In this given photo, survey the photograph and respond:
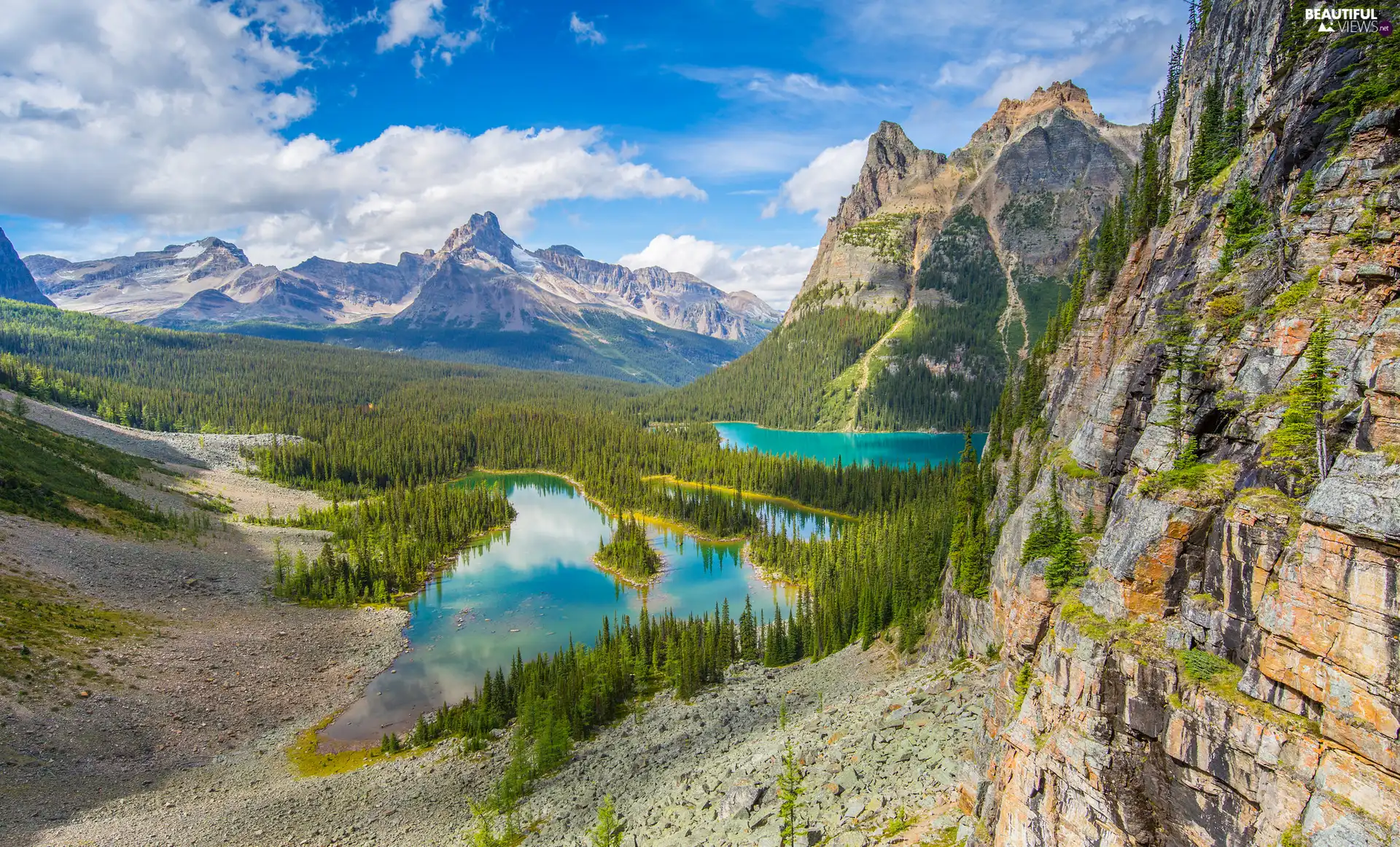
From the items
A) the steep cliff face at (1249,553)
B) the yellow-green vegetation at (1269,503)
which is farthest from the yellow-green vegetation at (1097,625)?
the yellow-green vegetation at (1269,503)

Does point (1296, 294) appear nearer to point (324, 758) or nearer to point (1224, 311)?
point (1224, 311)

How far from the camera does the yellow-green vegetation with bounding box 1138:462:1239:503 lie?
14.1 metres

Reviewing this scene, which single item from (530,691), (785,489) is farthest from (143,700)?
(785,489)

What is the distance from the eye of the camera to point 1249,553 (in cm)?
1240

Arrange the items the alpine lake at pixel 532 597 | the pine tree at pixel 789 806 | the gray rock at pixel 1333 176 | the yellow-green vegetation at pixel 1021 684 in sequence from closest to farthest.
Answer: the gray rock at pixel 1333 176 → the yellow-green vegetation at pixel 1021 684 → the pine tree at pixel 789 806 → the alpine lake at pixel 532 597

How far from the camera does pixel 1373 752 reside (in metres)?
9.62

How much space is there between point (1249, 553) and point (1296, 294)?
22.5 ft

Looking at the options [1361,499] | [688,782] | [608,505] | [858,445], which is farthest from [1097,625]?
[858,445]

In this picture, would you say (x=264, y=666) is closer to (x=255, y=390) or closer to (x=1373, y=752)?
(x=1373, y=752)

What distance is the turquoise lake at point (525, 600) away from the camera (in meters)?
50.2

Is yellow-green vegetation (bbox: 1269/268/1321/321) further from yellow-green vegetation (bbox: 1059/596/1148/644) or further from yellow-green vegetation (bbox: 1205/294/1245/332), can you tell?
yellow-green vegetation (bbox: 1059/596/1148/644)

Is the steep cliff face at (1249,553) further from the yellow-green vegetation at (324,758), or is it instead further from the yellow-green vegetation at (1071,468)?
the yellow-green vegetation at (324,758)

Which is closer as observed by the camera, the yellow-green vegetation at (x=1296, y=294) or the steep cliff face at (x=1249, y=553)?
the steep cliff face at (x=1249, y=553)

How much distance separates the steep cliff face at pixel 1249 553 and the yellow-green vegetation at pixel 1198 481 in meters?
0.05
